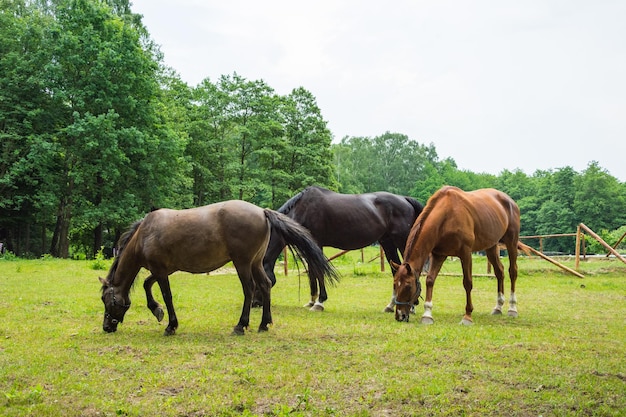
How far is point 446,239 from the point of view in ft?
27.5

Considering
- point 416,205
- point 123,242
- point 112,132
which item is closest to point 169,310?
point 123,242

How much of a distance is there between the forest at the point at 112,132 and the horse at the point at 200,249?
55.6 ft

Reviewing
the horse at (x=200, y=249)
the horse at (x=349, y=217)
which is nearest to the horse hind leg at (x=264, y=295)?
the horse at (x=200, y=249)

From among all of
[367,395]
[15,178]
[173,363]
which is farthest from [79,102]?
[367,395]

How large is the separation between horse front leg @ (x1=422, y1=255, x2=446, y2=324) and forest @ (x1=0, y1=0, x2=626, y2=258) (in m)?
18.4

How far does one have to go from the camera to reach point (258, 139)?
1650 inches

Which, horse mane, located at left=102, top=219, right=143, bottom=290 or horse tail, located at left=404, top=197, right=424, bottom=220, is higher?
horse tail, located at left=404, top=197, right=424, bottom=220

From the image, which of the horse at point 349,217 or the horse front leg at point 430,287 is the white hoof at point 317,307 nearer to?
the horse at point 349,217

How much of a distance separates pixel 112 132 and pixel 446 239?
23.8 m

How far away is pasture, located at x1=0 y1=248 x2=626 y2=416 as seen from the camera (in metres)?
4.12

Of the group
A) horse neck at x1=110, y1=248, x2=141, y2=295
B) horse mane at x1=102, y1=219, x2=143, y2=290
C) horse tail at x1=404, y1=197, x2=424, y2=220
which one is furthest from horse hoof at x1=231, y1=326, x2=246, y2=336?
horse tail at x1=404, y1=197, x2=424, y2=220

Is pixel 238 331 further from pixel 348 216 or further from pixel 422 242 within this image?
pixel 348 216

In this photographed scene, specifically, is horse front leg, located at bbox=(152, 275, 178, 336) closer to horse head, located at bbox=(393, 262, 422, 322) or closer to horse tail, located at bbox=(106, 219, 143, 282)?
horse tail, located at bbox=(106, 219, 143, 282)

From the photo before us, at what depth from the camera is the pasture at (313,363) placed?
4125mm
